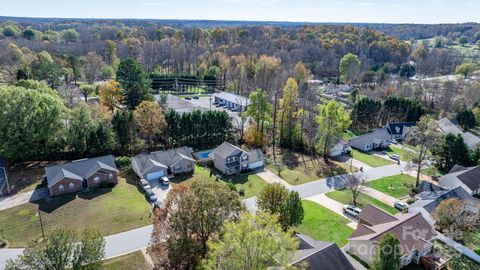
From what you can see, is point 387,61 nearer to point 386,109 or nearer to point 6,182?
point 386,109

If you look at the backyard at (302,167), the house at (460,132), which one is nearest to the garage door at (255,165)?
the backyard at (302,167)

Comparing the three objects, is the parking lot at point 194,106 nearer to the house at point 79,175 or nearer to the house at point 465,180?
the house at point 79,175

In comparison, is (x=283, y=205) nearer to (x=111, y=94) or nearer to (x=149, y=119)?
(x=149, y=119)

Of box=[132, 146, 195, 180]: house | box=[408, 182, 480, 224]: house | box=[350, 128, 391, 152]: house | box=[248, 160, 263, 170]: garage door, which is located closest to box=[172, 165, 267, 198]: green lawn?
box=[132, 146, 195, 180]: house

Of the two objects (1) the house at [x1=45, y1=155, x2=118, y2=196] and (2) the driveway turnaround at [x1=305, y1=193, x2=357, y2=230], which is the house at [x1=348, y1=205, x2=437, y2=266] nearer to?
(2) the driveway turnaround at [x1=305, y1=193, x2=357, y2=230]

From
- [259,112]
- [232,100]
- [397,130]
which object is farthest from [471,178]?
[232,100]

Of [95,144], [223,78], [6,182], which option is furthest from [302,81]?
[6,182]
